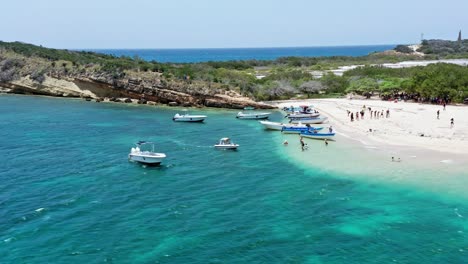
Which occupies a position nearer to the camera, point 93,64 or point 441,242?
point 441,242

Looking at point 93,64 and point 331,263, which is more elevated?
point 93,64

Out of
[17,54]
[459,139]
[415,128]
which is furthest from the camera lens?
[17,54]

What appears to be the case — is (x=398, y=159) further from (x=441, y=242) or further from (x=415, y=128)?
(x=441, y=242)

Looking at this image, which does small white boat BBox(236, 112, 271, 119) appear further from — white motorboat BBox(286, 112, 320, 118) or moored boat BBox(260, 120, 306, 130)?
moored boat BBox(260, 120, 306, 130)

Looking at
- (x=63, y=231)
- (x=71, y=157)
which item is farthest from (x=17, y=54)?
(x=63, y=231)

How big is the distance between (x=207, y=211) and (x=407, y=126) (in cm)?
4051

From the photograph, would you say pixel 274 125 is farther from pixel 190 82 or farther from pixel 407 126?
pixel 190 82

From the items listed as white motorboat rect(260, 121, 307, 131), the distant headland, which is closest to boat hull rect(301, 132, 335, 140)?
white motorboat rect(260, 121, 307, 131)

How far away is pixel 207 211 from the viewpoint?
36.2 metres

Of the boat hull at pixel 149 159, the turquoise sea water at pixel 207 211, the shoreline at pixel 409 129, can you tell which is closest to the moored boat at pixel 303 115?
the shoreline at pixel 409 129

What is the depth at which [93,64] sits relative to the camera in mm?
103750

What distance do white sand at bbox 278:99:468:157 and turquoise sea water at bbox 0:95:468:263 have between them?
33.5ft

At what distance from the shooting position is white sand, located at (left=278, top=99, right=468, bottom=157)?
189 feet

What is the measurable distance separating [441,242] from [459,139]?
3086cm
